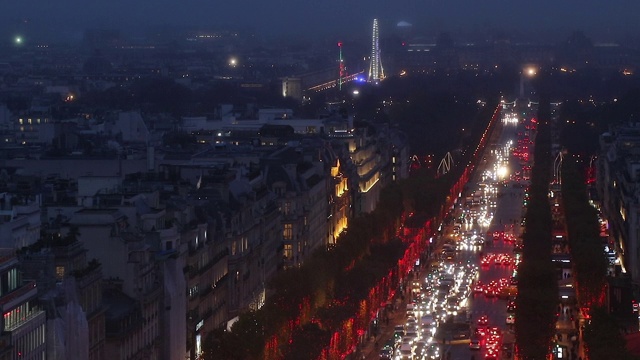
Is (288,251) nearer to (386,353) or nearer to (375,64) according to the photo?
(386,353)

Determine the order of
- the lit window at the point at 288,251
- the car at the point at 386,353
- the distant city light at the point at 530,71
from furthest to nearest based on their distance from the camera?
1. the distant city light at the point at 530,71
2. the lit window at the point at 288,251
3. the car at the point at 386,353

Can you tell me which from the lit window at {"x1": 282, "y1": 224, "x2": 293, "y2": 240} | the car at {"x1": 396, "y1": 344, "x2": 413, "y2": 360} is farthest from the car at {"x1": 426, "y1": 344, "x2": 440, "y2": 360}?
the lit window at {"x1": 282, "y1": 224, "x2": 293, "y2": 240}

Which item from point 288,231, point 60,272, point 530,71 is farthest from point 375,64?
point 60,272

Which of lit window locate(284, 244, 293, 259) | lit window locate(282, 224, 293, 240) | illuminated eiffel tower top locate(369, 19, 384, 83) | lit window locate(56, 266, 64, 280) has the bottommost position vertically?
illuminated eiffel tower top locate(369, 19, 384, 83)

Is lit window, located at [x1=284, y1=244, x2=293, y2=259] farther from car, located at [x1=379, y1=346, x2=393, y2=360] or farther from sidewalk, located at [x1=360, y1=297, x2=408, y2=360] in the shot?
car, located at [x1=379, y1=346, x2=393, y2=360]

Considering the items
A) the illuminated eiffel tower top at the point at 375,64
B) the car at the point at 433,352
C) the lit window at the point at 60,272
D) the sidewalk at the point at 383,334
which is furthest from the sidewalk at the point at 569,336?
the illuminated eiffel tower top at the point at 375,64

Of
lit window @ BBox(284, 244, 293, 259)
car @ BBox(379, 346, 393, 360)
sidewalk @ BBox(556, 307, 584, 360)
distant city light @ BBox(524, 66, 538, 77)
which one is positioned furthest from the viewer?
distant city light @ BBox(524, 66, 538, 77)

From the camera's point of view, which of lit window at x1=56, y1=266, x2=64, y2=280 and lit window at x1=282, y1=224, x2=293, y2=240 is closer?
lit window at x1=56, y1=266, x2=64, y2=280

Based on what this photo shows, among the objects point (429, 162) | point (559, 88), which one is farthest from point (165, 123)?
point (559, 88)

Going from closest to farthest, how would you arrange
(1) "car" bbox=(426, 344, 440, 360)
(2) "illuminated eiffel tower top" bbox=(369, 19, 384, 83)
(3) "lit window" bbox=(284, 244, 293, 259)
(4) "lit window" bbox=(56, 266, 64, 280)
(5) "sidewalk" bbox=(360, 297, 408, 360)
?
(4) "lit window" bbox=(56, 266, 64, 280), (1) "car" bbox=(426, 344, 440, 360), (5) "sidewalk" bbox=(360, 297, 408, 360), (3) "lit window" bbox=(284, 244, 293, 259), (2) "illuminated eiffel tower top" bbox=(369, 19, 384, 83)

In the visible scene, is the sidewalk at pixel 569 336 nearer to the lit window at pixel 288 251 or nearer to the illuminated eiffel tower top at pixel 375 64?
the lit window at pixel 288 251

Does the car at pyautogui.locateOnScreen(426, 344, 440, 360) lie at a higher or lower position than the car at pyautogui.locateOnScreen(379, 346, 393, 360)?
lower

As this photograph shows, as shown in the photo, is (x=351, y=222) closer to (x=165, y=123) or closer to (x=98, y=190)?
(x=98, y=190)
